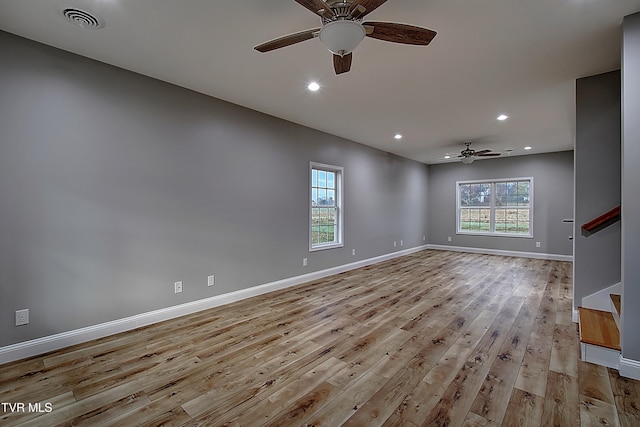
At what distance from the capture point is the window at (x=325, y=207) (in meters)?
5.25

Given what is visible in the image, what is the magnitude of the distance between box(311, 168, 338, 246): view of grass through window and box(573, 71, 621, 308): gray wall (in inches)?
141

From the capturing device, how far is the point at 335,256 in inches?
219

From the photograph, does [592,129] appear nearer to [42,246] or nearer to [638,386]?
[638,386]

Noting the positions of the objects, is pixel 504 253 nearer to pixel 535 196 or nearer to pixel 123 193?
pixel 535 196

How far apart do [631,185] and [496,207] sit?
21.3 ft

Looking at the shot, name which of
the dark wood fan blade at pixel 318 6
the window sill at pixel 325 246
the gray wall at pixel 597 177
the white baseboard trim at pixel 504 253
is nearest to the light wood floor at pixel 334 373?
the gray wall at pixel 597 177

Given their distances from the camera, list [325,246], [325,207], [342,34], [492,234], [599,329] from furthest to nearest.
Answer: [492,234], [325,207], [325,246], [599,329], [342,34]

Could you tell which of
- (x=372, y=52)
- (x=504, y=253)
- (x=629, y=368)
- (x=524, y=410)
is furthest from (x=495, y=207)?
(x=524, y=410)

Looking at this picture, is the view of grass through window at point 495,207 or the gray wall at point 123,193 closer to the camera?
the gray wall at point 123,193

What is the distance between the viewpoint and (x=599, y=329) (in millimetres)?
2607

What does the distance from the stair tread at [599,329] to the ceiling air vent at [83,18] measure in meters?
4.66

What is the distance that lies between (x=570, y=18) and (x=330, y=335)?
3.31m

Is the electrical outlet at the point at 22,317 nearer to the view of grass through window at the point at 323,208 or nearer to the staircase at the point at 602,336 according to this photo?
the view of grass through window at the point at 323,208

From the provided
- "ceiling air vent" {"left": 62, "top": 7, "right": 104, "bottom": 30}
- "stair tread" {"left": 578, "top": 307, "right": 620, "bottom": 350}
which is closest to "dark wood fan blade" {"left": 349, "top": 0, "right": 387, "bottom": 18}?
"ceiling air vent" {"left": 62, "top": 7, "right": 104, "bottom": 30}
